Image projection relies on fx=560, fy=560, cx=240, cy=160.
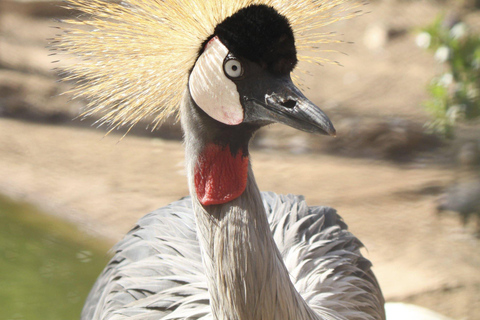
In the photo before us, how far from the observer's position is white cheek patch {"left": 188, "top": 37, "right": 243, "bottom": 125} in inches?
43.7

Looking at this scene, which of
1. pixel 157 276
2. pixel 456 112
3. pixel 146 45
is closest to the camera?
pixel 146 45

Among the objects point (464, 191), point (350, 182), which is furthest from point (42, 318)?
point (464, 191)

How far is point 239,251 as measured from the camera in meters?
1.13

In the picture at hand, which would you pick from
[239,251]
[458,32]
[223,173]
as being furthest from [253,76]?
[458,32]

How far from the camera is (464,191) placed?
2.81 metres

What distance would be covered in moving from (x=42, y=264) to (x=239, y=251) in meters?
1.84

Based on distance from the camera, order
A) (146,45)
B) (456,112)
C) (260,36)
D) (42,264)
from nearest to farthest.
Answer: (260,36) → (146,45) → (42,264) → (456,112)

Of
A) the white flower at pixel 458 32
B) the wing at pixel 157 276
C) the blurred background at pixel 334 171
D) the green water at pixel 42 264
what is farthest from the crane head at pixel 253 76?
the white flower at pixel 458 32

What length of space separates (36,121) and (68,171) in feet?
2.80

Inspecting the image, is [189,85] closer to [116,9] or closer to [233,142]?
[233,142]

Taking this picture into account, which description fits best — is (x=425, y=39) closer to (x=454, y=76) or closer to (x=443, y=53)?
(x=443, y=53)

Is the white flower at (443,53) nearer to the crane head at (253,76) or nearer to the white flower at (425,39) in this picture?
the white flower at (425,39)

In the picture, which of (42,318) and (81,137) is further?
(81,137)

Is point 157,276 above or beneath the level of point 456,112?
beneath
